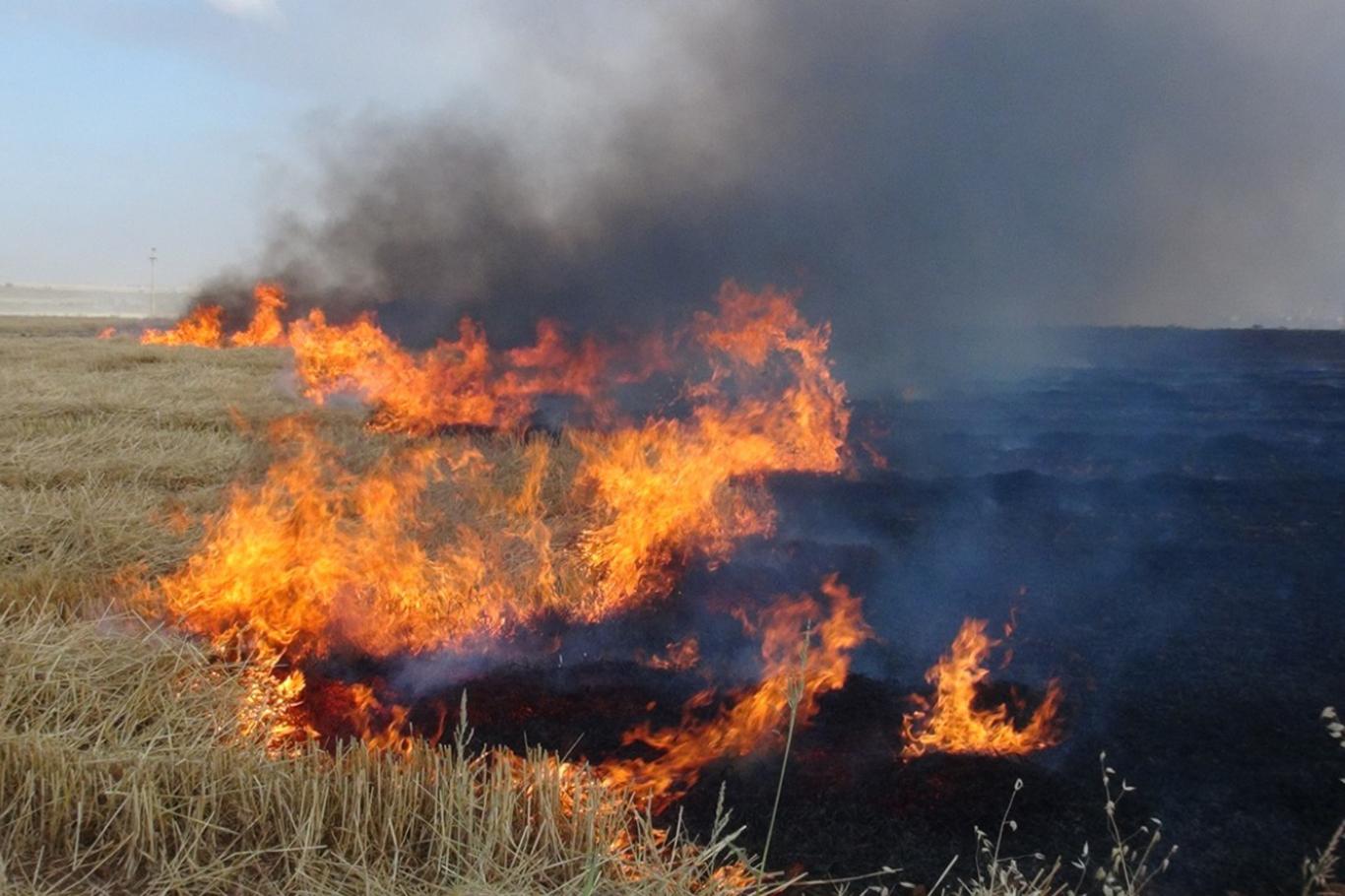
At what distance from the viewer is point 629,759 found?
13.6 ft

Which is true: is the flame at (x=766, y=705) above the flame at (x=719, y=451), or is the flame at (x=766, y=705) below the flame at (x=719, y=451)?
below

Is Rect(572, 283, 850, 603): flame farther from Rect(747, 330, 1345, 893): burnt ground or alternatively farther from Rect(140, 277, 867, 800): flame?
Rect(747, 330, 1345, 893): burnt ground

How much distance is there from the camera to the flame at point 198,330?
102ft

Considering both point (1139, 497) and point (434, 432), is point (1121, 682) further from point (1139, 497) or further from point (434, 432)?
point (434, 432)

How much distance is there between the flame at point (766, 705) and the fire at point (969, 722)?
1.63 ft

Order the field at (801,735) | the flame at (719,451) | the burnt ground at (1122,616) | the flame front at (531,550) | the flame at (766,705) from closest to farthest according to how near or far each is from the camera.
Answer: the field at (801,735) → the burnt ground at (1122,616) → the flame at (766,705) → the flame front at (531,550) → the flame at (719,451)

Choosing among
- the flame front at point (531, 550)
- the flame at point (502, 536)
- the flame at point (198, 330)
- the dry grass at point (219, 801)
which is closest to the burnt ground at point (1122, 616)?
the flame front at point (531, 550)

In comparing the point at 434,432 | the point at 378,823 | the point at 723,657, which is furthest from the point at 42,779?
the point at 434,432

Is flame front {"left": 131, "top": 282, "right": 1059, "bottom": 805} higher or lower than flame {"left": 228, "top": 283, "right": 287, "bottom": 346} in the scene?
lower

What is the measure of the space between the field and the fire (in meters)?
0.14

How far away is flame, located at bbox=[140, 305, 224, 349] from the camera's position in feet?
102

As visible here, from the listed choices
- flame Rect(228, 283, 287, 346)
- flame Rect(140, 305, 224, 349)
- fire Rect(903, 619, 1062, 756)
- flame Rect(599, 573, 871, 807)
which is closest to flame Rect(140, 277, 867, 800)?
flame Rect(599, 573, 871, 807)

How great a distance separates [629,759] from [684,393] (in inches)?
345

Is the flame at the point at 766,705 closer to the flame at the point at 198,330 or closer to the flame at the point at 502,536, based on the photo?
the flame at the point at 502,536
